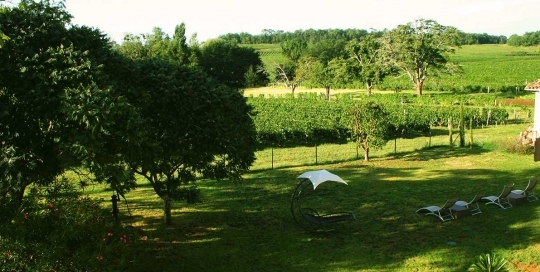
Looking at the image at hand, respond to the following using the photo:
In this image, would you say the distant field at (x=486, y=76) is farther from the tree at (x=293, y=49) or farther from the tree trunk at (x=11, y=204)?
the tree trunk at (x=11, y=204)

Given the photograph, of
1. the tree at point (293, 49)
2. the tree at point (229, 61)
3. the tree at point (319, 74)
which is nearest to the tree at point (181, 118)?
the tree at point (319, 74)

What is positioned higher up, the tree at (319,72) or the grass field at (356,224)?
the tree at (319,72)

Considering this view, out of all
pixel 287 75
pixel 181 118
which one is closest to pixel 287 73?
pixel 287 75

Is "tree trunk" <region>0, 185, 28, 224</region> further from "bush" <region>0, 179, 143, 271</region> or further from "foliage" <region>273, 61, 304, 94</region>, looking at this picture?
"foliage" <region>273, 61, 304, 94</region>

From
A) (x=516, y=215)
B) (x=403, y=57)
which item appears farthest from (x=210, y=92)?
(x=403, y=57)

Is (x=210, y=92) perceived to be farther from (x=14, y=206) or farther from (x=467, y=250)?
(x=467, y=250)

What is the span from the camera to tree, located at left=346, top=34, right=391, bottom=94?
206 ft

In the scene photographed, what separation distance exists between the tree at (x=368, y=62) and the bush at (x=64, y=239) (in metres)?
55.9

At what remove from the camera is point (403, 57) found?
59.7 meters

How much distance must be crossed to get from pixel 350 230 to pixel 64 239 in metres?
8.15

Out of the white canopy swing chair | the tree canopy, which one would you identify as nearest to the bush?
the tree canopy

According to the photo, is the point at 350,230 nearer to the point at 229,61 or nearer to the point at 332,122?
the point at 332,122

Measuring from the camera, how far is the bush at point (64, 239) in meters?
8.07

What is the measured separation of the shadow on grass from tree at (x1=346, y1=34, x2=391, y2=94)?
43.1 metres
